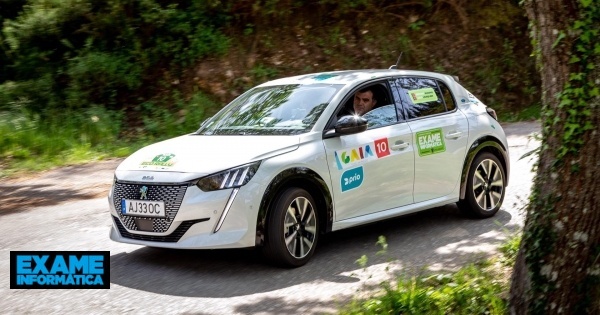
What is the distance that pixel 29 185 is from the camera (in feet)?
41.4

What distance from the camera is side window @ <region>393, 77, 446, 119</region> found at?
8.88 m

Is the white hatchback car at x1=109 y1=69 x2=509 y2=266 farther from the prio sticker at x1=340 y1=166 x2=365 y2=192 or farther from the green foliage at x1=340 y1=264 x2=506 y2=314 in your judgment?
the green foliage at x1=340 y1=264 x2=506 y2=314

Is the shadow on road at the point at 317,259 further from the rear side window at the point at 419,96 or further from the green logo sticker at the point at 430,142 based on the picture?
the rear side window at the point at 419,96

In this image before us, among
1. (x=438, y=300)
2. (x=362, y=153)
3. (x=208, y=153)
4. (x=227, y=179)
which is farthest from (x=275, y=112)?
(x=438, y=300)

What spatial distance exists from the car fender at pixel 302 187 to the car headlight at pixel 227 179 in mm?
208

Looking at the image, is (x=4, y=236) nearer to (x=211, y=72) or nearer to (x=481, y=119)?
(x=481, y=119)

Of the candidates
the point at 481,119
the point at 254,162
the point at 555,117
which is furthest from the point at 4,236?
the point at 555,117

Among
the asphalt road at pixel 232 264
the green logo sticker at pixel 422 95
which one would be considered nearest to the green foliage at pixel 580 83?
the asphalt road at pixel 232 264

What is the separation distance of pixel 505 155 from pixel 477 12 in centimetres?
A: 1168

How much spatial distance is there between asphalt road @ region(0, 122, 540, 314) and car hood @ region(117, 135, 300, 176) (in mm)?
901

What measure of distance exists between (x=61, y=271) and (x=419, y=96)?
4.04 meters

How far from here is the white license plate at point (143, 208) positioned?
7.32 m

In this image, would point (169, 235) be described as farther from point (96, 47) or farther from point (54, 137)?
point (96, 47)

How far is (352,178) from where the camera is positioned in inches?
315
